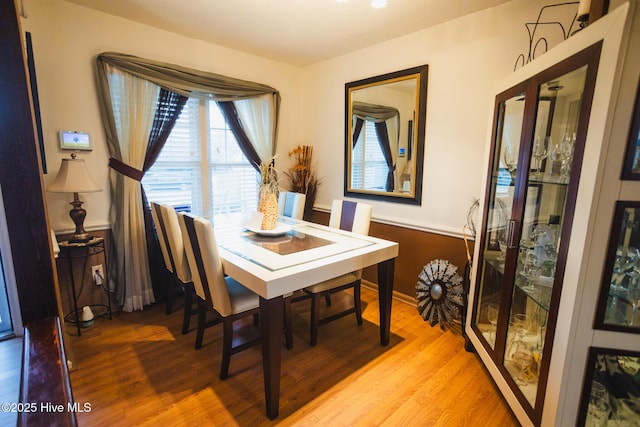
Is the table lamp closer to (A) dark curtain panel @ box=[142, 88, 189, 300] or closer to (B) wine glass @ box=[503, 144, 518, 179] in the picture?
(A) dark curtain panel @ box=[142, 88, 189, 300]

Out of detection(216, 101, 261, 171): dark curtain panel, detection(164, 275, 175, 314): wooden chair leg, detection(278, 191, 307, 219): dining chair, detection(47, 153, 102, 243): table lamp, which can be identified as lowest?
detection(164, 275, 175, 314): wooden chair leg

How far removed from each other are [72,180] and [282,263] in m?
1.66

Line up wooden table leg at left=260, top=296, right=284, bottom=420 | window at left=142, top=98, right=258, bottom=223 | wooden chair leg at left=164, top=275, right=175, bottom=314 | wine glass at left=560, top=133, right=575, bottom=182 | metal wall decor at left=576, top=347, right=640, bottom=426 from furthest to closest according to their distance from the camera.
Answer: window at left=142, top=98, right=258, bottom=223
wooden chair leg at left=164, top=275, right=175, bottom=314
wooden table leg at left=260, top=296, right=284, bottom=420
wine glass at left=560, top=133, right=575, bottom=182
metal wall decor at left=576, top=347, right=640, bottom=426

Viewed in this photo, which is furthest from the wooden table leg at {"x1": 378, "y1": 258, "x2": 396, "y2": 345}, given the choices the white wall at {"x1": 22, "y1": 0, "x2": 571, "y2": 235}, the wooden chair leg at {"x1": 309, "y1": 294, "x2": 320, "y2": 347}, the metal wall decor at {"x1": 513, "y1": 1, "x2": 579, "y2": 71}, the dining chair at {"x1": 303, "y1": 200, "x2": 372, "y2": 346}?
the metal wall decor at {"x1": 513, "y1": 1, "x2": 579, "y2": 71}

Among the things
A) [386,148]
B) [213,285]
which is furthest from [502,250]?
[213,285]

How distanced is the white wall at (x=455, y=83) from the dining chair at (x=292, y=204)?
78 cm

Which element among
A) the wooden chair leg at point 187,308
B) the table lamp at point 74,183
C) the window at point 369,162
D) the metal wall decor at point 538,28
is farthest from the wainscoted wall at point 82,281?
the metal wall decor at point 538,28

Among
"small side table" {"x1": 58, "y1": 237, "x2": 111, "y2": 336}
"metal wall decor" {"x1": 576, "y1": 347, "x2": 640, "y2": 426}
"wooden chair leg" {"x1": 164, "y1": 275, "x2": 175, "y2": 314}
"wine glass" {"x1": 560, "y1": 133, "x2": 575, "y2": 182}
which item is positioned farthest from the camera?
"wooden chair leg" {"x1": 164, "y1": 275, "x2": 175, "y2": 314}

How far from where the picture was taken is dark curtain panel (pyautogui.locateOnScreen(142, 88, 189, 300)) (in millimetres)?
2729

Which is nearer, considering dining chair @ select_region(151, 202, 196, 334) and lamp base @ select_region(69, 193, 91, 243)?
dining chair @ select_region(151, 202, 196, 334)

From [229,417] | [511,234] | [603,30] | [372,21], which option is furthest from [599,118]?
[229,417]

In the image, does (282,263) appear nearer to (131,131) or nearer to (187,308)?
(187,308)

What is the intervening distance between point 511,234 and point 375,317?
139 cm

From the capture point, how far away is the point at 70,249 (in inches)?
90.2
